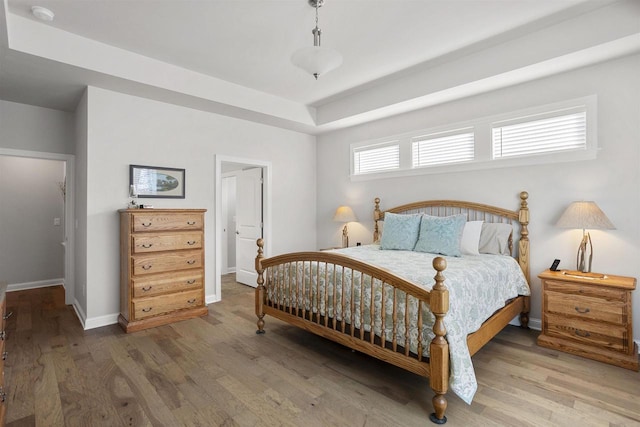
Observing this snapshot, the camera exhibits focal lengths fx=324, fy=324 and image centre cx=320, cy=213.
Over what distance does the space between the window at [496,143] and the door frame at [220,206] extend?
5.14 ft

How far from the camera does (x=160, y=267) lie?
3.58m

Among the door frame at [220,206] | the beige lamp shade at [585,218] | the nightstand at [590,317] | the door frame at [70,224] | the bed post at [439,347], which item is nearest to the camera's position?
the bed post at [439,347]

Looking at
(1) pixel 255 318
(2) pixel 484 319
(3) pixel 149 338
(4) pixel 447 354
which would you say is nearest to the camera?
(4) pixel 447 354

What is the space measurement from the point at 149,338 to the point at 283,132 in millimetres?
3509

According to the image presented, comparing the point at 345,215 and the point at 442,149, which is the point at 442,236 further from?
the point at 345,215

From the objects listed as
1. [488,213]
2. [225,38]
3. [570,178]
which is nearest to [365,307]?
[488,213]

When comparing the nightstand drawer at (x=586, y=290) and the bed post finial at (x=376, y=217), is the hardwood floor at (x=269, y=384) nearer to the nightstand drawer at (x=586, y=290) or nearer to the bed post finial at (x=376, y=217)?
the nightstand drawer at (x=586, y=290)

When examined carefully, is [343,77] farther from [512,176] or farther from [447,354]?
[447,354]

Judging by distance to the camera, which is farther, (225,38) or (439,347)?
(225,38)

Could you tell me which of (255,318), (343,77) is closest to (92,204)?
(255,318)

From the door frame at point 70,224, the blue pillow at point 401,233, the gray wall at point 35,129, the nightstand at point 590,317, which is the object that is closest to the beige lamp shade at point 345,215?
the blue pillow at point 401,233

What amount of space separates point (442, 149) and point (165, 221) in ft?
11.4

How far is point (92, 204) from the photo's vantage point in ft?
11.6

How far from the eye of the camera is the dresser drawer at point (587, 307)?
8.49 ft
